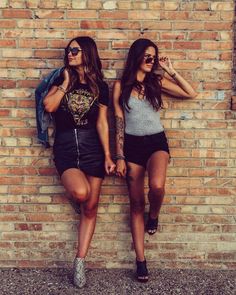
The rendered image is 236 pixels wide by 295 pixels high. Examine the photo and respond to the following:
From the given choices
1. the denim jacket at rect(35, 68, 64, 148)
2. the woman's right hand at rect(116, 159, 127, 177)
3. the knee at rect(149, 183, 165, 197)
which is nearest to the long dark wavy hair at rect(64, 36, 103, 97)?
the denim jacket at rect(35, 68, 64, 148)

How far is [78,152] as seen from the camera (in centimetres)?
365

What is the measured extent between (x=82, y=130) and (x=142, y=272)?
1.37 meters

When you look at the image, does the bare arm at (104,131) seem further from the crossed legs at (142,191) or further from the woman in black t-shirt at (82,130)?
the crossed legs at (142,191)

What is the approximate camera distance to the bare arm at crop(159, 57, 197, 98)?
12.2 ft

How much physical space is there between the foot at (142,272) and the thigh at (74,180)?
82cm

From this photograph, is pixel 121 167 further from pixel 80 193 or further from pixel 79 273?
pixel 79 273

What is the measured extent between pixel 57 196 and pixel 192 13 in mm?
2086

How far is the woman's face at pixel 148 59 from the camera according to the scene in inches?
142

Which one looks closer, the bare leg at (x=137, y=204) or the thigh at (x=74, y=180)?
the thigh at (x=74, y=180)

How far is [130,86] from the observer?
12.1 ft

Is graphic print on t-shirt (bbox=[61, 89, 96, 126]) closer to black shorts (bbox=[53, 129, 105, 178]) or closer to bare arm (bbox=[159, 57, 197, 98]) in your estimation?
black shorts (bbox=[53, 129, 105, 178])

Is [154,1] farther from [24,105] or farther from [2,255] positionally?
[2,255]

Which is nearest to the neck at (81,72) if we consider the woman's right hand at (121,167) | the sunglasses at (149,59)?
the sunglasses at (149,59)

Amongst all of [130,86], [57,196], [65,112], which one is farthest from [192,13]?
[57,196]
